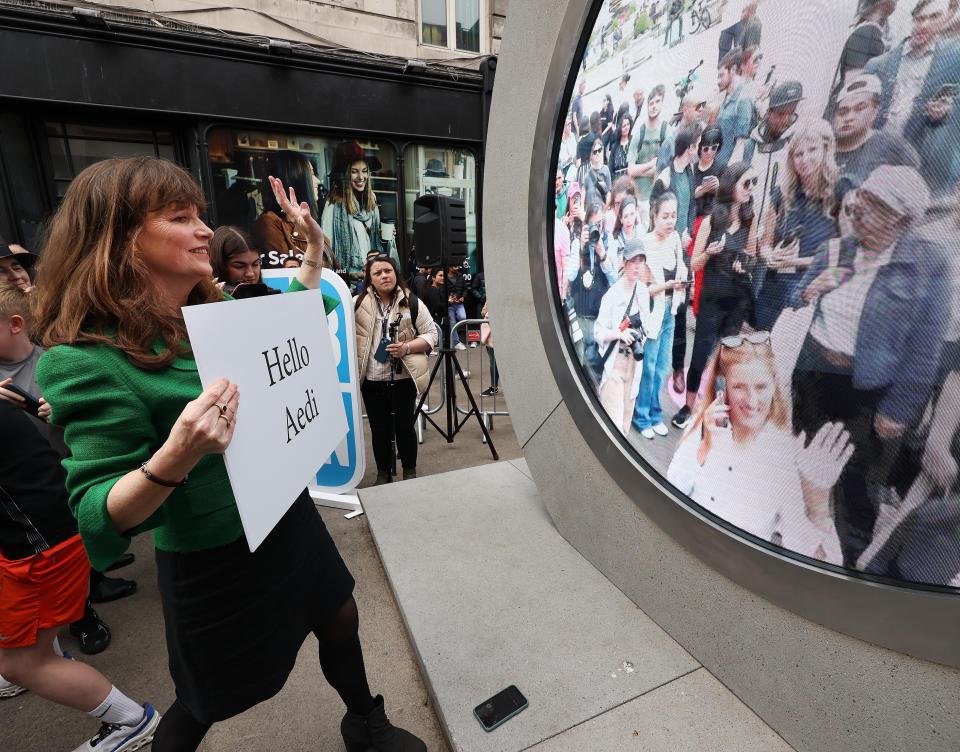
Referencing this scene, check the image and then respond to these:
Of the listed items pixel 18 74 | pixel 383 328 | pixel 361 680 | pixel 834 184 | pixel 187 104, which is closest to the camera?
pixel 834 184

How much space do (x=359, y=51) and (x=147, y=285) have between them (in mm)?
8985

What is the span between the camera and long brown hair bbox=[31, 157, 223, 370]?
1104 mm

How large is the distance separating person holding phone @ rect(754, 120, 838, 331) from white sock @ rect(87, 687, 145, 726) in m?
2.66

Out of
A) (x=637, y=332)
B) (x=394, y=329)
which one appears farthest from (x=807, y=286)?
(x=394, y=329)

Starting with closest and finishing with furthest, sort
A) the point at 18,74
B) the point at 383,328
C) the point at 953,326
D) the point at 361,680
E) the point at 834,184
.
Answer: the point at 953,326 < the point at 834,184 < the point at 361,680 < the point at 383,328 < the point at 18,74

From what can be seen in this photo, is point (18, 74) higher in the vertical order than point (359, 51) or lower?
lower

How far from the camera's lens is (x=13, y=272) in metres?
2.95

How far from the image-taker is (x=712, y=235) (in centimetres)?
171

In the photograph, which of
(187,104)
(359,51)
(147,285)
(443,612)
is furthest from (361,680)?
(359,51)

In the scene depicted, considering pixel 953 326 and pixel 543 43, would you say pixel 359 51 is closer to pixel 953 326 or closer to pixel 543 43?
pixel 543 43

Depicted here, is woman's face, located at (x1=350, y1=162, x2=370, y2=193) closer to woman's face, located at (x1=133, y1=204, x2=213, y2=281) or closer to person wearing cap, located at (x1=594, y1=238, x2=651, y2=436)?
person wearing cap, located at (x1=594, y1=238, x2=651, y2=436)

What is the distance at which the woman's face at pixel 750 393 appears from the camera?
5.20 feet

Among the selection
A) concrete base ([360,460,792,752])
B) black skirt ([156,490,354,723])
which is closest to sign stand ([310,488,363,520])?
concrete base ([360,460,792,752])

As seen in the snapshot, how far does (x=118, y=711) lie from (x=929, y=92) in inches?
124
